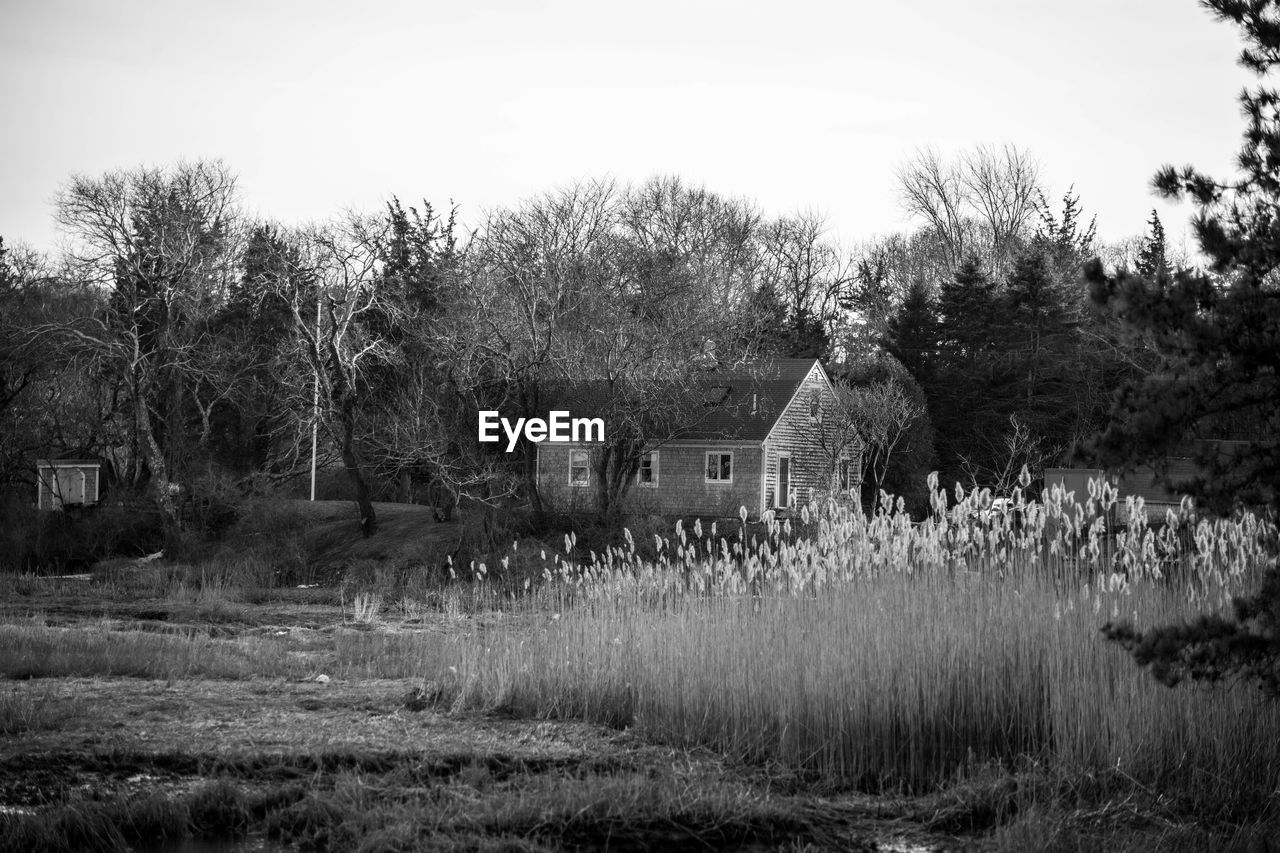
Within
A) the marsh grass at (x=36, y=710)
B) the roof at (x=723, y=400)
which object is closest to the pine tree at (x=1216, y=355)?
the marsh grass at (x=36, y=710)

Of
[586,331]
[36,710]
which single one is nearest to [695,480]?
[586,331]

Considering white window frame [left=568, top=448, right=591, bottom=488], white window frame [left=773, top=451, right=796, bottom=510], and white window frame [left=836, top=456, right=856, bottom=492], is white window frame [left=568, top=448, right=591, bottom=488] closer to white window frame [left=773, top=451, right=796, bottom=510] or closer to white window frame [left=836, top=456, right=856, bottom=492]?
white window frame [left=773, top=451, right=796, bottom=510]

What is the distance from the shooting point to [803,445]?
149 feet

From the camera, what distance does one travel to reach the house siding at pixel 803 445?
43969 mm

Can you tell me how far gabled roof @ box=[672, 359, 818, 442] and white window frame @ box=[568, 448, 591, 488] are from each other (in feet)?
9.01

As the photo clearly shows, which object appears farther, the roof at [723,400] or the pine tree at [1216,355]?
the roof at [723,400]

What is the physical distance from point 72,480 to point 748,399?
25226mm

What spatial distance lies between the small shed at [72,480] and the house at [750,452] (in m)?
16.0

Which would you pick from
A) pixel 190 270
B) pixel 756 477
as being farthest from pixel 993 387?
pixel 190 270

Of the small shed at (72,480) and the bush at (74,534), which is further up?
the small shed at (72,480)

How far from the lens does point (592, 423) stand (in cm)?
3547

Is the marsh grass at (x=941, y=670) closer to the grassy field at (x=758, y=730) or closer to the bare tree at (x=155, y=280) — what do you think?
the grassy field at (x=758, y=730)

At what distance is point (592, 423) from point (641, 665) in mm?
24902

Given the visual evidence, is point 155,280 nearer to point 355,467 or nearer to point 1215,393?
point 355,467
